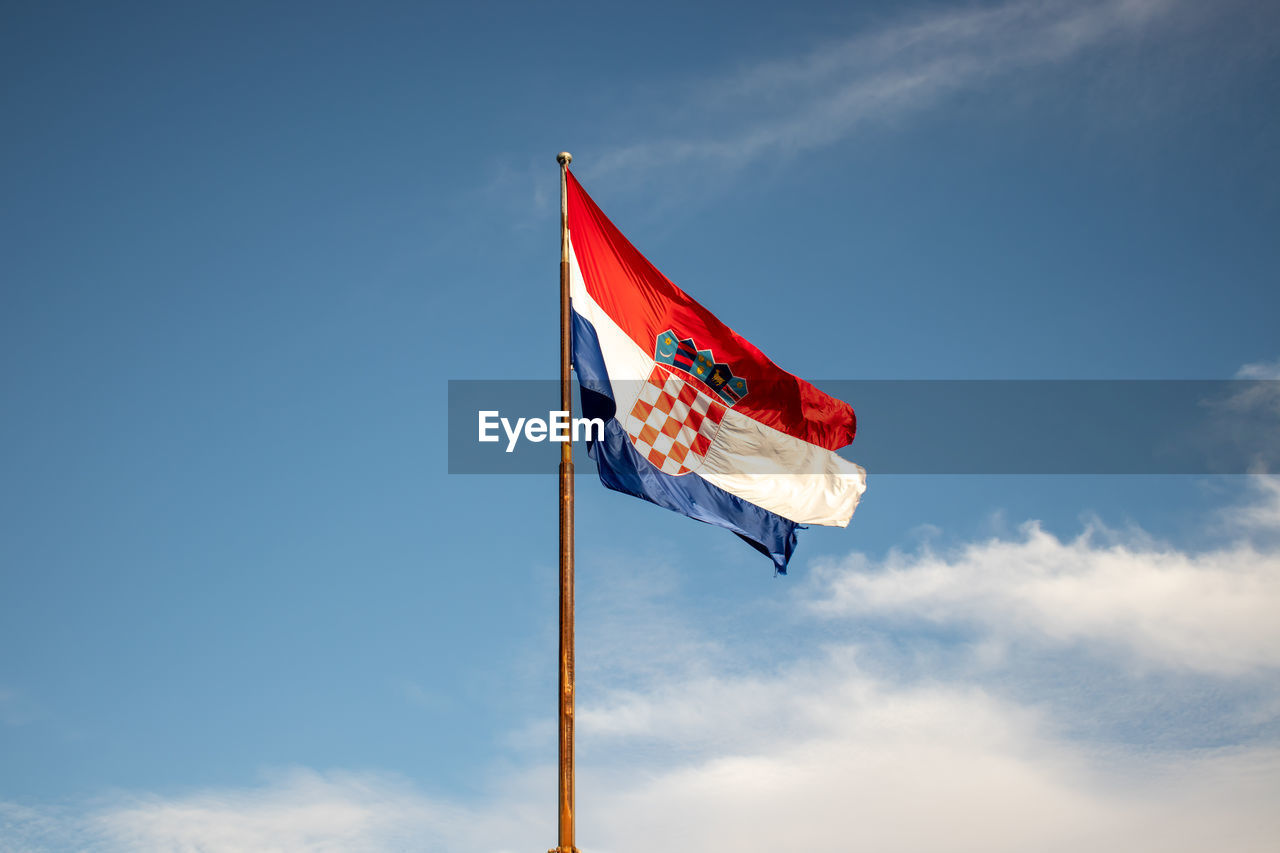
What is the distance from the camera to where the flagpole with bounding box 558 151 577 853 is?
15920 mm

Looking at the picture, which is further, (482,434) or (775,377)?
(775,377)

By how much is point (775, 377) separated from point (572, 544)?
7.43 metres

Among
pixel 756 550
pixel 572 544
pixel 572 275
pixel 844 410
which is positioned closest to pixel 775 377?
pixel 844 410

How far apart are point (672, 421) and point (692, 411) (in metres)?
0.71

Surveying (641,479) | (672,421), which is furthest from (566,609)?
(672,421)

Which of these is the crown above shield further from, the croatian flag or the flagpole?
the flagpole

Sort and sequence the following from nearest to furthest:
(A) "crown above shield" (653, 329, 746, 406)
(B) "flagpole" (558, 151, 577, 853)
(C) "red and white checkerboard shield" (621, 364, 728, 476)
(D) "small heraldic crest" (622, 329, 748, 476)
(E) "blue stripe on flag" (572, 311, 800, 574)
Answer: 1. (B) "flagpole" (558, 151, 577, 853)
2. (E) "blue stripe on flag" (572, 311, 800, 574)
3. (C) "red and white checkerboard shield" (621, 364, 728, 476)
4. (D) "small heraldic crest" (622, 329, 748, 476)
5. (A) "crown above shield" (653, 329, 746, 406)

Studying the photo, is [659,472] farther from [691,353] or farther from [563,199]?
[563,199]

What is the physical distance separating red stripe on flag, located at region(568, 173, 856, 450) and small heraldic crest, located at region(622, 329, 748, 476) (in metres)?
0.21

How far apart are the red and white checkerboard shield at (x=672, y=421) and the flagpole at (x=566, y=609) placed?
224cm

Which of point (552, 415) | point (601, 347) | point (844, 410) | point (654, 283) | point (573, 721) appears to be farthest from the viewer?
point (844, 410)

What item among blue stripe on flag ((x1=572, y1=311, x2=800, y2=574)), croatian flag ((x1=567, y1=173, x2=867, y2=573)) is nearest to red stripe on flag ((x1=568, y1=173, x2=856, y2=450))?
croatian flag ((x1=567, y1=173, x2=867, y2=573))

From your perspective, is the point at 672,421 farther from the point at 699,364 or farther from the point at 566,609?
the point at 566,609

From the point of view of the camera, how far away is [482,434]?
70.2 feet
